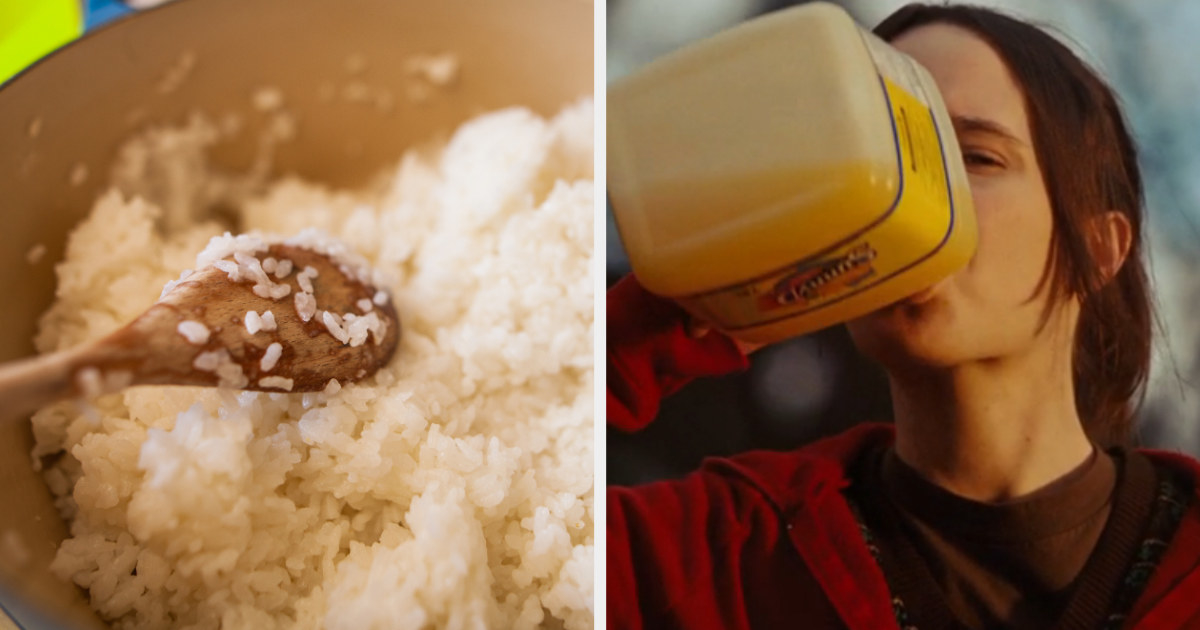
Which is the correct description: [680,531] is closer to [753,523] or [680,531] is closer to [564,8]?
[753,523]

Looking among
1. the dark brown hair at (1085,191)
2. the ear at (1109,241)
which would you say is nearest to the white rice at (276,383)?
the dark brown hair at (1085,191)

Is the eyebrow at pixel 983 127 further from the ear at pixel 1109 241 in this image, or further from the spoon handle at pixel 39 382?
the spoon handle at pixel 39 382

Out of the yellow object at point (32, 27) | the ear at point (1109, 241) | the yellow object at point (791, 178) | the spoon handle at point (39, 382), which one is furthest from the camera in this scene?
the yellow object at point (32, 27)

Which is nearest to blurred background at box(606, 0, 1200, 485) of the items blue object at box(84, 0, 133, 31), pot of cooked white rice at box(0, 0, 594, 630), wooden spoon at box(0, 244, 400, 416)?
pot of cooked white rice at box(0, 0, 594, 630)

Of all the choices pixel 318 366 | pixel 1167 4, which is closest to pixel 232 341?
pixel 318 366

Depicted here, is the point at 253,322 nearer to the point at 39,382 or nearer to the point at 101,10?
the point at 39,382

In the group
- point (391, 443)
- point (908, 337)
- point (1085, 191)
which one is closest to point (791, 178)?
point (908, 337)

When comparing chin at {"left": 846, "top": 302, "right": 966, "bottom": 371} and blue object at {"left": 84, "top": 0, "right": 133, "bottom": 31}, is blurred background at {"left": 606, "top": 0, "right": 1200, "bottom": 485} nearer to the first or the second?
chin at {"left": 846, "top": 302, "right": 966, "bottom": 371}
